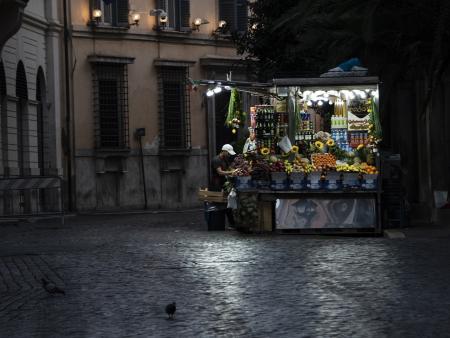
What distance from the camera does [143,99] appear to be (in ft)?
133

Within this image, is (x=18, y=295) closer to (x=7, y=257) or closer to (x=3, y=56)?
(x=7, y=257)

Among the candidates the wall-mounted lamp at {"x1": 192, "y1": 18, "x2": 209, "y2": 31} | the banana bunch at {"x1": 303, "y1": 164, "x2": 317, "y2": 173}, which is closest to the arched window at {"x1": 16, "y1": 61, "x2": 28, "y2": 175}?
the wall-mounted lamp at {"x1": 192, "y1": 18, "x2": 209, "y2": 31}

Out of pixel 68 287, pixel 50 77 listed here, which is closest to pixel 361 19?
pixel 68 287

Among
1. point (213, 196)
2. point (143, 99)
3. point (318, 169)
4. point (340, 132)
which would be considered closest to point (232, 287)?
point (318, 169)

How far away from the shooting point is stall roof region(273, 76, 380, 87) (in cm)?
1959

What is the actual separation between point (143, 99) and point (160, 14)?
9.21 ft

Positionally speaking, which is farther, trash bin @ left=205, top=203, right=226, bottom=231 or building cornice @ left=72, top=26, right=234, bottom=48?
building cornice @ left=72, top=26, right=234, bottom=48

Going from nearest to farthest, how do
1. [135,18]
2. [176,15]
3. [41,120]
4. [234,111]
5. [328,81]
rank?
[328,81] → [234,111] → [41,120] → [135,18] → [176,15]

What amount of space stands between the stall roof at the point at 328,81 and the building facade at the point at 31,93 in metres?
10.2

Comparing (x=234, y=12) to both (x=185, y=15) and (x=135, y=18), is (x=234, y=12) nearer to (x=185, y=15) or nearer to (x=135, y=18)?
(x=185, y=15)

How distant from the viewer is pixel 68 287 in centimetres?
1271

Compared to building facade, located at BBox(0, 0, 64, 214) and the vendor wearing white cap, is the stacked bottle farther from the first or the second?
building facade, located at BBox(0, 0, 64, 214)

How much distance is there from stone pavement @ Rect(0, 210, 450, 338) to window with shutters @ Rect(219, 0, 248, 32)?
24210 mm

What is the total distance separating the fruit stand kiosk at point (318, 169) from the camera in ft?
67.5
